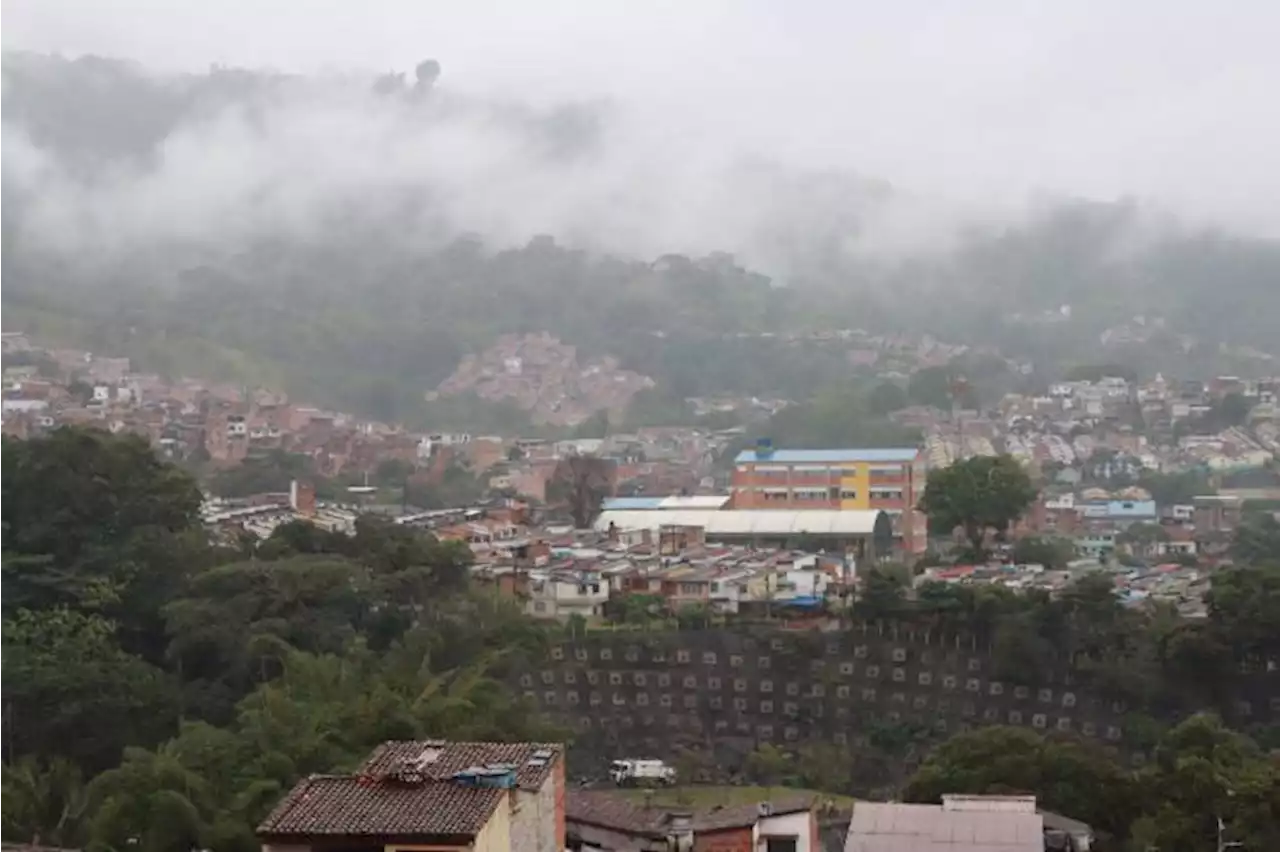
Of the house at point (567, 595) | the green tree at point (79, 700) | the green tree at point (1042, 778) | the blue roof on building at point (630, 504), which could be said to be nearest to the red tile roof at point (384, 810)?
the green tree at point (1042, 778)

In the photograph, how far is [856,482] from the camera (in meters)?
27.5

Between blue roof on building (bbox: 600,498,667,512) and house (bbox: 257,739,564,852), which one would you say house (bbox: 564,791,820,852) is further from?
blue roof on building (bbox: 600,498,667,512)

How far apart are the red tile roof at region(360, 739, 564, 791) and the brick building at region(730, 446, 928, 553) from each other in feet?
68.1

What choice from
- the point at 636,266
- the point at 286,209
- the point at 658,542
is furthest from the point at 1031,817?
the point at 286,209

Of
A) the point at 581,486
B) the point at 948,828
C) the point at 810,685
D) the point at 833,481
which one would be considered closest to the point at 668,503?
the point at 581,486

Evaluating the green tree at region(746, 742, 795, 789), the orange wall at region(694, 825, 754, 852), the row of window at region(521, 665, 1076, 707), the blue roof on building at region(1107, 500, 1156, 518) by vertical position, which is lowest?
the green tree at region(746, 742, 795, 789)

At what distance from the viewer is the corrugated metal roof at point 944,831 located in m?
7.50

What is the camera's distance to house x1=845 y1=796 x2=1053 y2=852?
751 centimetres

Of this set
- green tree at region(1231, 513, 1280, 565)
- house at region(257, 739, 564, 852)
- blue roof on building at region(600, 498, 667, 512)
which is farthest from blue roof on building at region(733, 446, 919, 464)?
house at region(257, 739, 564, 852)

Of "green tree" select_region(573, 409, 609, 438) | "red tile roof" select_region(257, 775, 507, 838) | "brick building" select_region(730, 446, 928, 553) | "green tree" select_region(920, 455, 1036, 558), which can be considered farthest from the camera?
"green tree" select_region(573, 409, 609, 438)

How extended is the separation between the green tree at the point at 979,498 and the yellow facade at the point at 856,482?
Answer: 12.5 feet

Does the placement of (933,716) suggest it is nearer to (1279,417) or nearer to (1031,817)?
(1031,817)

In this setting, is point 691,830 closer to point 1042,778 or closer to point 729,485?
point 1042,778

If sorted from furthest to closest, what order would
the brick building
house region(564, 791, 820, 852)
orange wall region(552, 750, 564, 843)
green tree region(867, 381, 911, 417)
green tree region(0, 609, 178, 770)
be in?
green tree region(867, 381, 911, 417) → the brick building → green tree region(0, 609, 178, 770) → house region(564, 791, 820, 852) → orange wall region(552, 750, 564, 843)
